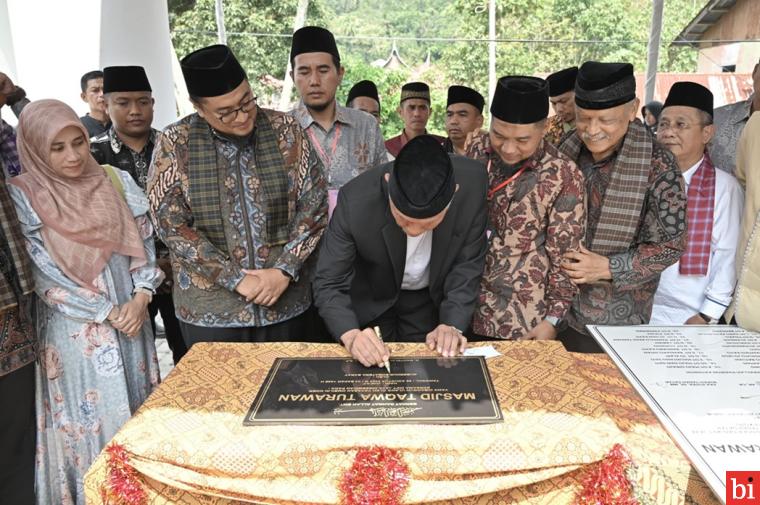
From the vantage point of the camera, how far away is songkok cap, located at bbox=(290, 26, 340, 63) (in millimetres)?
2875

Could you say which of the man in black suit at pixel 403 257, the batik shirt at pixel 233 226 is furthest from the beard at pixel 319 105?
the man in black suit at pixel 403 257

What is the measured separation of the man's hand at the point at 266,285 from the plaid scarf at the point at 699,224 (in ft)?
5.67

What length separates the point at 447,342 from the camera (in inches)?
67.7

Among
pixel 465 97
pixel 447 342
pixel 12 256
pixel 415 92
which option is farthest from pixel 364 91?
pixel 447 342

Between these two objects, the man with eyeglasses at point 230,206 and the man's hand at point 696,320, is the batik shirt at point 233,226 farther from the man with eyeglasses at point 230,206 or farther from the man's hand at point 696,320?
the man's hand at point 696,320

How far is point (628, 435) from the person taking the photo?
1.37 meters

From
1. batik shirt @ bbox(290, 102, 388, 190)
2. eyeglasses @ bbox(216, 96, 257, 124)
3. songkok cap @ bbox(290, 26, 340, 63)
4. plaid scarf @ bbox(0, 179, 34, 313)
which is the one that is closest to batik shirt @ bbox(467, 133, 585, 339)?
eyeglasses @ bbox(216, 96, 257, 124)

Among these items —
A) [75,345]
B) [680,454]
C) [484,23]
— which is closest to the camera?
[680,454]

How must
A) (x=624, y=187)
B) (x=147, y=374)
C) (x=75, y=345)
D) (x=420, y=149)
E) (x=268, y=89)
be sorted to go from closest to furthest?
(x=420, y=149), (x=624, y=187), (x=75, y=345), (x=147, y=374), (x=268, y=89)

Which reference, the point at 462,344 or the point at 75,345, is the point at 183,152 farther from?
the point at 462,344

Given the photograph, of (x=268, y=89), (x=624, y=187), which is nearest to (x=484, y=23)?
(x=268, y=89)

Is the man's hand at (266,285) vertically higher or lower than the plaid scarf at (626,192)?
lower

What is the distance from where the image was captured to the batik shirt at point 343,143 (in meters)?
2.97

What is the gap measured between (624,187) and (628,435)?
97 centimetres
